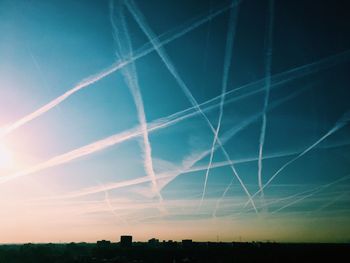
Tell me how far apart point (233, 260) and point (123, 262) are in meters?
38.5

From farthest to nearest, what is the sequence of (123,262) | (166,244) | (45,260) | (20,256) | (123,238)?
(166,244) → (123,238) → (20,256) → (45,260) → (123,262)

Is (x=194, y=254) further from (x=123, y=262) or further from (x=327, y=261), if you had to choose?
(x=327, y=261)

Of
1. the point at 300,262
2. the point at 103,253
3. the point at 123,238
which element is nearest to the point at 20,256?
the point at 103,253

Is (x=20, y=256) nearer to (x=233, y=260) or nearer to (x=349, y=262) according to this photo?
(x=233, y=260)

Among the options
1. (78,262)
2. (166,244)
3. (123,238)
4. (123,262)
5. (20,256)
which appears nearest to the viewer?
(78,262)

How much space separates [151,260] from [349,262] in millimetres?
69079

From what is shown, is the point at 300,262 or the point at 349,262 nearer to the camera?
the point at 349,262

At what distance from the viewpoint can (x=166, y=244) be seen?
641 feet

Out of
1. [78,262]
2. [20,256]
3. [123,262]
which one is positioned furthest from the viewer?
[20,256]

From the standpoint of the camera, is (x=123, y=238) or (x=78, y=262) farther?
(x=123, y=238)

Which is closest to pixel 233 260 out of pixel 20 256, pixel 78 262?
pixel 78 262

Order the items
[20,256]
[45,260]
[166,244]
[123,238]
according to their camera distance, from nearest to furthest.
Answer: [45,260] < [20,256] < [123,238] < [166,244]

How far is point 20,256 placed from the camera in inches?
5103

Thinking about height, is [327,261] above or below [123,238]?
below
